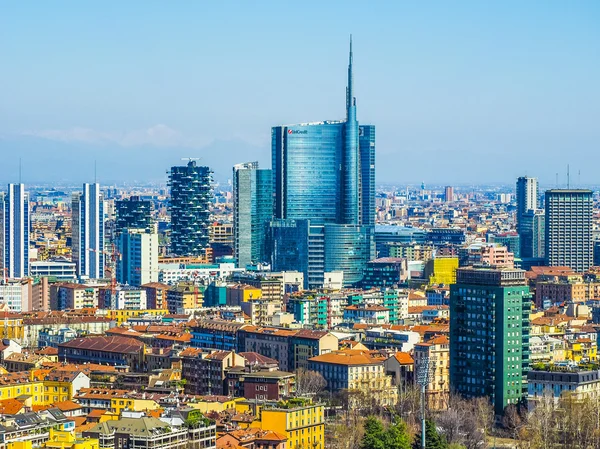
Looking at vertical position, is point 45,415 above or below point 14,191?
below

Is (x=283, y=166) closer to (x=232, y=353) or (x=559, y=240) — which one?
(x=559, y=240)

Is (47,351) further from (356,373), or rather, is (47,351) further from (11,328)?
(356,373)

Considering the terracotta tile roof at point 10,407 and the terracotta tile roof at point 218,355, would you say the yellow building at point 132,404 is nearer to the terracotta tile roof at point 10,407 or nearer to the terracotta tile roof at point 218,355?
the terracotta tile roof at point 10,407

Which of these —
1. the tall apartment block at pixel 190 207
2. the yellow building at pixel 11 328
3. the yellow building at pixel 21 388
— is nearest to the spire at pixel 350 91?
the tall apartment block at pixel 190 207

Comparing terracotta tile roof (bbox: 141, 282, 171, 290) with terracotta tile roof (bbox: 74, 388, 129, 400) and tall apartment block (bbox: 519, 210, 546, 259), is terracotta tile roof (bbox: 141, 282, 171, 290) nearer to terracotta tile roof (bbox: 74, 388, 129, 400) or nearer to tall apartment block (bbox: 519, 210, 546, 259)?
tall apartment block (bbox: 519, 210, 546, 259)

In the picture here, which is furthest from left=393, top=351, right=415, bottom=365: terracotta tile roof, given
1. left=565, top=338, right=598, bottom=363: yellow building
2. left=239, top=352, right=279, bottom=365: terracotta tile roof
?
left=565, top=338, right=598, bottom=363: yellow building

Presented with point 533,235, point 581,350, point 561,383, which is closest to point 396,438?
point 561,383

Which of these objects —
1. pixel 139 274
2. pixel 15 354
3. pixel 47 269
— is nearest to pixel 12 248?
pixel 47 269
